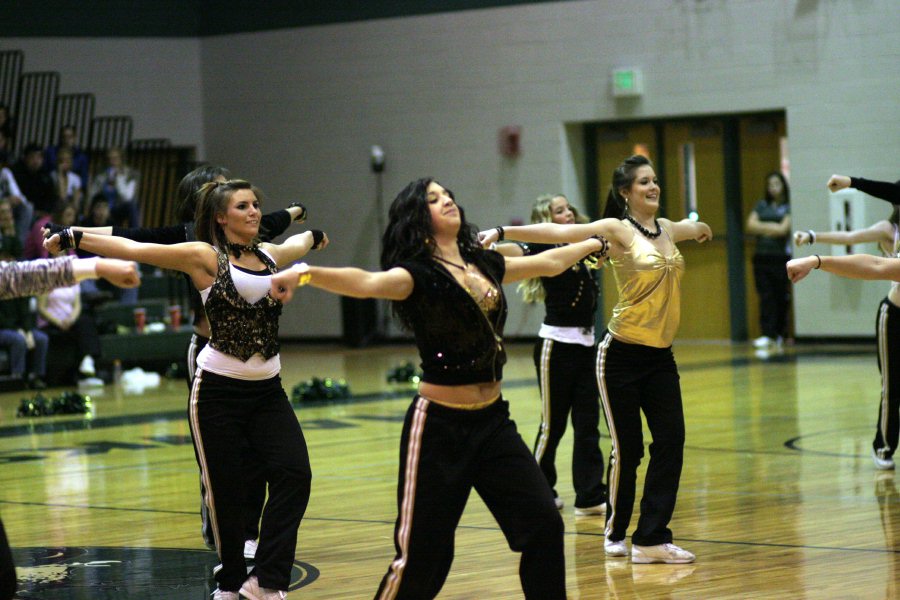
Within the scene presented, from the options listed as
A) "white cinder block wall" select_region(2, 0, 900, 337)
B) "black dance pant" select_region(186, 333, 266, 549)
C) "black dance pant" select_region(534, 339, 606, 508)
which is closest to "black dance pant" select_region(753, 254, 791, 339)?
"white cinder block wall" select_region(2, 0, 900, 337)

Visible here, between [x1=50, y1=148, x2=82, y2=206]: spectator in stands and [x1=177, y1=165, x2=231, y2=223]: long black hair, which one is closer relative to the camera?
[x1=177, y1=165, x2=231, y2=223]: long black hair

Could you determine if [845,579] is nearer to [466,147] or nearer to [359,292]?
[359,292]

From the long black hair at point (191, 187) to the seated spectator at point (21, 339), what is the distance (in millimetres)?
9299

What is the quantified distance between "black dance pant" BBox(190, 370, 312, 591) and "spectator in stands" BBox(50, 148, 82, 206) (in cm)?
1351

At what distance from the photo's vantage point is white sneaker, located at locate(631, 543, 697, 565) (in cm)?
627

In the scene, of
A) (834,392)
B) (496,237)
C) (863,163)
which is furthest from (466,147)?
(496,237)

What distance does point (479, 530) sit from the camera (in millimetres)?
7324

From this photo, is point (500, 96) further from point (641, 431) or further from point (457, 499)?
point (457, 499)

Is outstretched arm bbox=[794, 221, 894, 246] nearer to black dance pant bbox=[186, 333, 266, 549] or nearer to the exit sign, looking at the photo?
black dance pant bbox=[186, 333, 266, 549]

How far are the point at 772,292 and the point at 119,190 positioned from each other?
9.01m

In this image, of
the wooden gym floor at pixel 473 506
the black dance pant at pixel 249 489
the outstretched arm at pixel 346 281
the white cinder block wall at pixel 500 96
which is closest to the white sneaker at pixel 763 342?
the white cinder block wall at pixel 500 96

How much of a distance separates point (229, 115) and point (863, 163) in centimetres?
1034

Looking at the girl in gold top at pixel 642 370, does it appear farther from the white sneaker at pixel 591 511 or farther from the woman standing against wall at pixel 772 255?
the woman standing against wall at pixel 772 255

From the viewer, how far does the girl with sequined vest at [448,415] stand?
4500 millimetres
